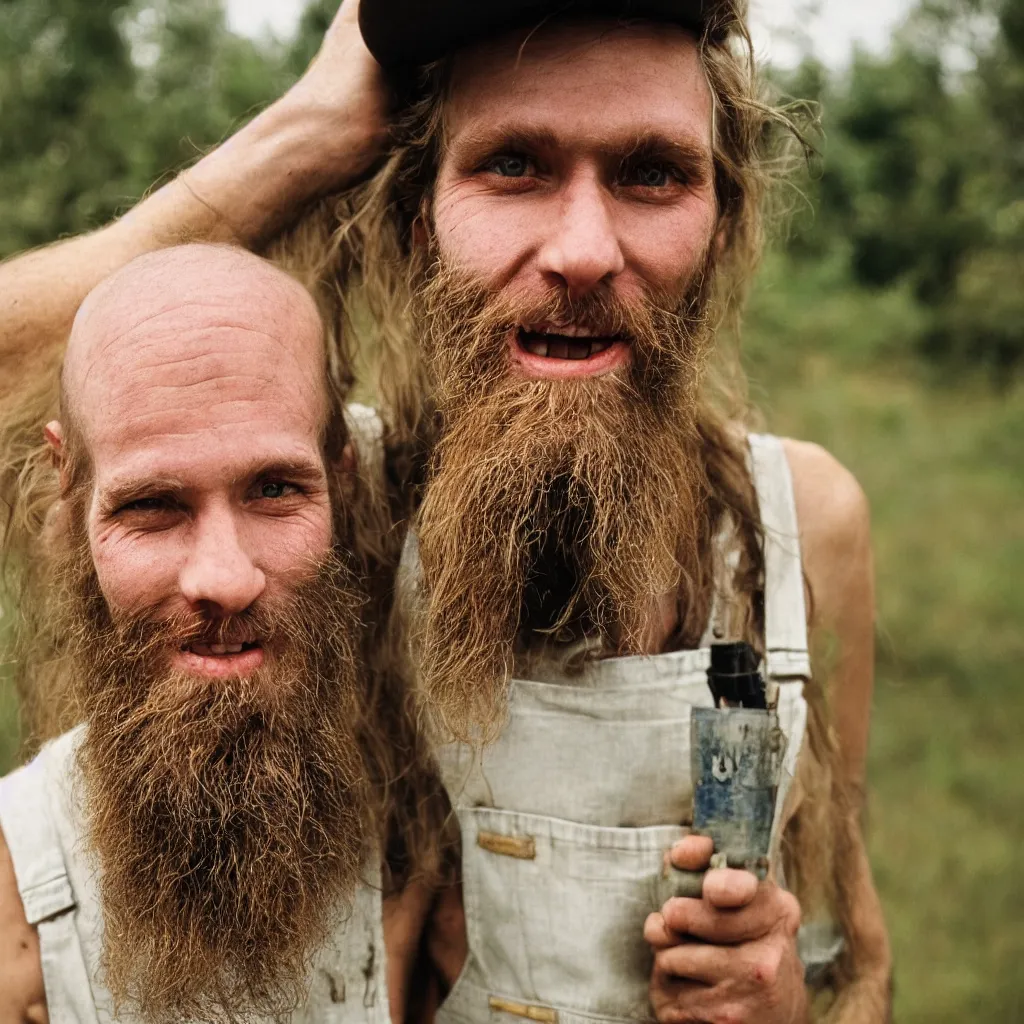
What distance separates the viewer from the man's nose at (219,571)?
184 centimetres

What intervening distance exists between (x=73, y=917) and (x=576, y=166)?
4.79ft

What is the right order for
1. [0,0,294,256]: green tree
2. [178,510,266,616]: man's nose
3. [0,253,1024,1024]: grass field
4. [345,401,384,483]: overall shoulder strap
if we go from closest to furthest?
[178,510,266,616]: man's nose
[345,401,384,483]: overall shoulder strap
[0,253,1024,1024]: grass field
[0,0,294,256]: green tree

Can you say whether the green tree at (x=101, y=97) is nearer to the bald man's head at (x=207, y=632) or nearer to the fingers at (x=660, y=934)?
the bald man's head at (x=207, y=632)

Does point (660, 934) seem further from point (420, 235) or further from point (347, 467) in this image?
point (420, 235)

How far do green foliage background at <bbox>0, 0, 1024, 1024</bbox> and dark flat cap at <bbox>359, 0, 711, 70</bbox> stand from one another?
59 centimetres

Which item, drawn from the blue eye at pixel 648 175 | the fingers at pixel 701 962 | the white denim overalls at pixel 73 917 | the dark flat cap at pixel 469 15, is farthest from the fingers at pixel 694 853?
the dark flat cap at pixel 469 15

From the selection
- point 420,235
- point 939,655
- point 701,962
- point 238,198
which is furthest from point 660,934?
point 939,655

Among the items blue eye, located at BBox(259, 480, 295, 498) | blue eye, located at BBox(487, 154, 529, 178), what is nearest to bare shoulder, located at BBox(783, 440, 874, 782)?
blue eye, located at BBox(487, 154, 529, 178)

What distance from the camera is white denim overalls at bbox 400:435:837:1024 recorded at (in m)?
2.20

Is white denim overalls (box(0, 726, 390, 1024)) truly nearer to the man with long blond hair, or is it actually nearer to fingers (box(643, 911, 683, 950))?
the man with long blond hair

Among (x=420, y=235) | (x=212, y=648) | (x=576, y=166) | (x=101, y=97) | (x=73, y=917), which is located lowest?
(x=73, y=917)

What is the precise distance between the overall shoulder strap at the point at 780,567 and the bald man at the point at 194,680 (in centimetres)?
78

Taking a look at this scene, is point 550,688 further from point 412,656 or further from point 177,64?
point 177,64

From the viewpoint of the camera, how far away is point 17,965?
2.00m
